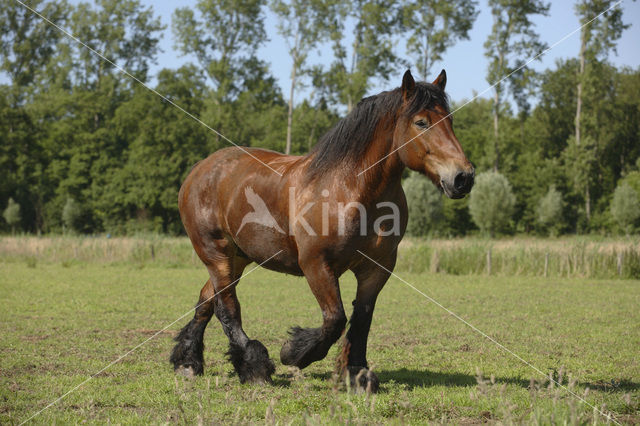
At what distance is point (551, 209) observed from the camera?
1619 inches

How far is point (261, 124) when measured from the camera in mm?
44000

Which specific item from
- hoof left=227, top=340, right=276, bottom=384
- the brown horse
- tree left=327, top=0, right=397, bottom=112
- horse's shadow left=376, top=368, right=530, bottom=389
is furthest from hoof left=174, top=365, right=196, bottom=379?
tree left=327, top=0, right=397, bottom=112

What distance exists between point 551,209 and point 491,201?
5264 mm

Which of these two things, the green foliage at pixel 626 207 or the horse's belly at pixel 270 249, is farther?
the green foliage at pixel 626 207

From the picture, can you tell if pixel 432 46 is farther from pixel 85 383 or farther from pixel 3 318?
pixel 85 383

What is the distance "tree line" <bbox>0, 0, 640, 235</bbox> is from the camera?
130ft

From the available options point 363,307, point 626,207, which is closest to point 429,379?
point 363,307

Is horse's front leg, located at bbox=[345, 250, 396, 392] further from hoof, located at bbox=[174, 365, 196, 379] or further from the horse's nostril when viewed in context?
hoof, located at bbox=[174, 365, 196, 379]

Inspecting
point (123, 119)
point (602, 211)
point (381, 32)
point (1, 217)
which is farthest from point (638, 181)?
point (1, 217)

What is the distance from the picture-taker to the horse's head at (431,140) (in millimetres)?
4223

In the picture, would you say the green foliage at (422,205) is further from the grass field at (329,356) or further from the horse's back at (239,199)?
the horse's back at (239,199)

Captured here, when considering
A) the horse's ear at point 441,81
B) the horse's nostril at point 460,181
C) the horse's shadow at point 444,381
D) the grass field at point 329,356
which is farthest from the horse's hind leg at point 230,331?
the horse's ear at point 441,81

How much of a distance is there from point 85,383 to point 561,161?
47988 millimetres

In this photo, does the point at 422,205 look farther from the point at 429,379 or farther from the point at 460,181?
the point at 460,181
